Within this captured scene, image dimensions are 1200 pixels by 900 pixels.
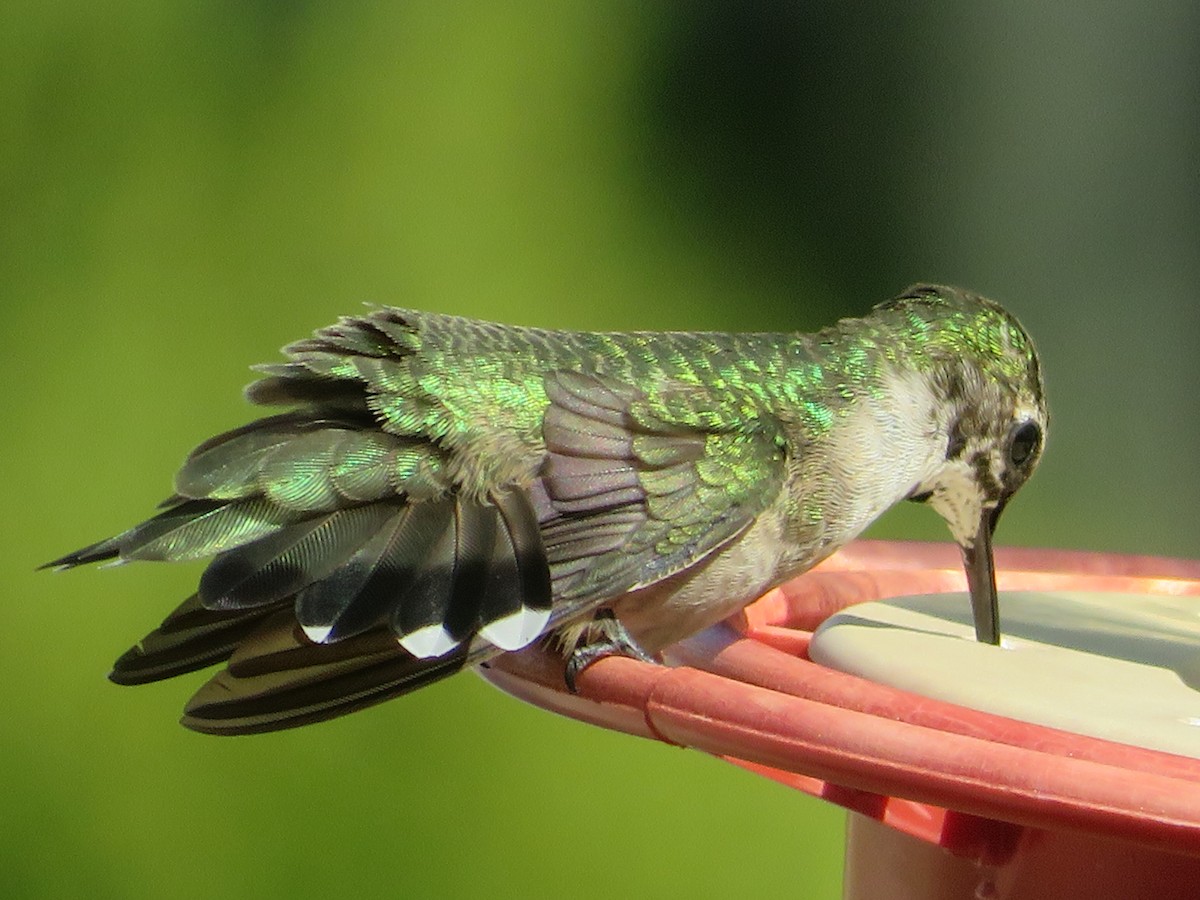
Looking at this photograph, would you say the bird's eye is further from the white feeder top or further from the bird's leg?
the bird's leg

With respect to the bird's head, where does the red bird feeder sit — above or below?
below

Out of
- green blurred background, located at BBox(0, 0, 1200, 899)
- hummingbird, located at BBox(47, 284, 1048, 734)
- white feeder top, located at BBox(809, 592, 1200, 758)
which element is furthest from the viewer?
green blurred background, located at BBox(0, 0, 1200, 899)

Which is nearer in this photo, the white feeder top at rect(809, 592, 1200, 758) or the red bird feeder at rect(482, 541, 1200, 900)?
the red bird feeder at rect(482, 541, 1200, 900)

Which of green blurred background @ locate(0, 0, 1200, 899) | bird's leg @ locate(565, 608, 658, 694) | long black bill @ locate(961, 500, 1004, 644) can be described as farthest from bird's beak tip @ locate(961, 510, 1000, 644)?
green blurred background @ locate(0, 0, 1200, 899)

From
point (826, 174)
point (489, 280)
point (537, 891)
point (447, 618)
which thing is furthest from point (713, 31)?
point (447, 618)

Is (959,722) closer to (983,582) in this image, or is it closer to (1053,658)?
(1053,658)

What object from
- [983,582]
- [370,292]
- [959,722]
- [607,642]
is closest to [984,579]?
[983,582]

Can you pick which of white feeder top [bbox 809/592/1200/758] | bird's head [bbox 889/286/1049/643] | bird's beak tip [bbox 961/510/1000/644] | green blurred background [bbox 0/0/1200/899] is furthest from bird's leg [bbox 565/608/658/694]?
green blurred background [bbox 0/0/1200/899]

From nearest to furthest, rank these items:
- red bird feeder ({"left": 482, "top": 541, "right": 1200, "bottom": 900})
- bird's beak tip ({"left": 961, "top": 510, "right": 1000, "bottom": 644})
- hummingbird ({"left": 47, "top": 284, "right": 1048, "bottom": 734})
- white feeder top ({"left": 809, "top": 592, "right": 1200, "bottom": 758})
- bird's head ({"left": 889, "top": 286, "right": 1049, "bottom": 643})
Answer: red bird feeder ({"left": 482, "top": 541, "right": 1200, "bottom": 900}) < white feeder top ({"left": 809, "top": 592, "right": 1200, "bottom": 758}) < hummingbird ({"left": 47, "top": 284, "right": 1048, "bottom": 734}) < bird's beak tip ({"left": 961, "top": 510, "right": 1000, "bottom": 644}) < bird's head ({"left": 889, "top": 286, "right": 1049, "bottom": 643})
